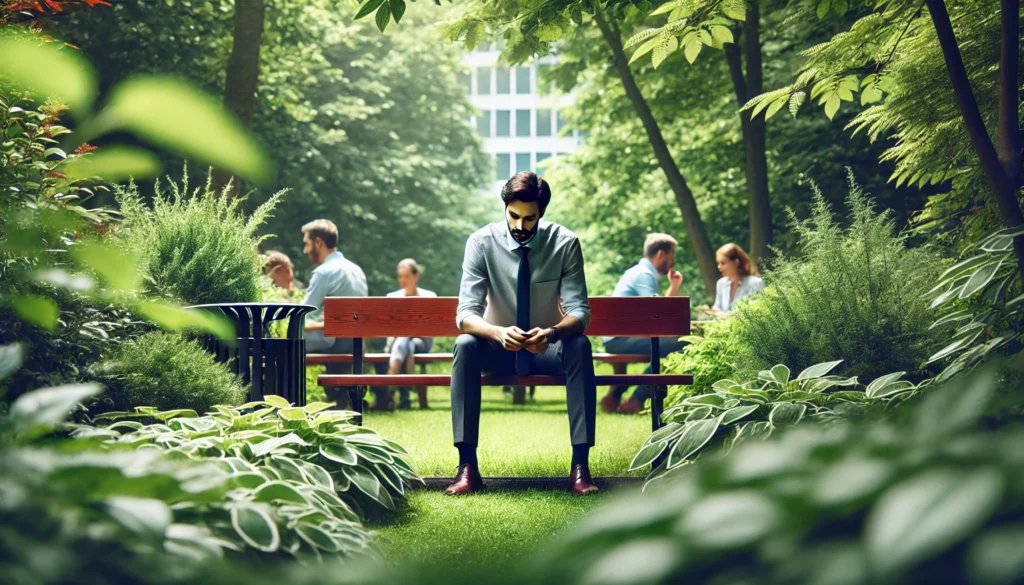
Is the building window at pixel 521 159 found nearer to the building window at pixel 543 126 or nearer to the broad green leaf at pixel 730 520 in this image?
the building window at pixel 543 126

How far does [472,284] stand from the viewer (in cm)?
548

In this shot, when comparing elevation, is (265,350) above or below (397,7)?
below

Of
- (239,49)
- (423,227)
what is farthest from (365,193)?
(239,49)

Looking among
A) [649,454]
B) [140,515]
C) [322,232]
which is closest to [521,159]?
[322,232]

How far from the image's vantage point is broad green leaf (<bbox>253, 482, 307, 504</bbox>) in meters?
2.48

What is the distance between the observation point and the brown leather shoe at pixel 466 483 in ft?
16.4

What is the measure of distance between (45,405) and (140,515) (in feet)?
1.00

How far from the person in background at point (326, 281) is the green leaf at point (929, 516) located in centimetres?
905

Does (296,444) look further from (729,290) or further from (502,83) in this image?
(502,83)

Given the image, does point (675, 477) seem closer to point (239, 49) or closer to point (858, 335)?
point (858, 335)

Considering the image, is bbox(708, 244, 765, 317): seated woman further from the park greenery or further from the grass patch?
the grass patch

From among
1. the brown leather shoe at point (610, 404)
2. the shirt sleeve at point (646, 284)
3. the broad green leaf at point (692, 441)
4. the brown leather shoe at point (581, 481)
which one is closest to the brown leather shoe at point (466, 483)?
the brown leather shoe at point (581, 481)

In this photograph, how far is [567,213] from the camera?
22.8 m

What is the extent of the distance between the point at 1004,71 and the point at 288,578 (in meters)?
4.09
